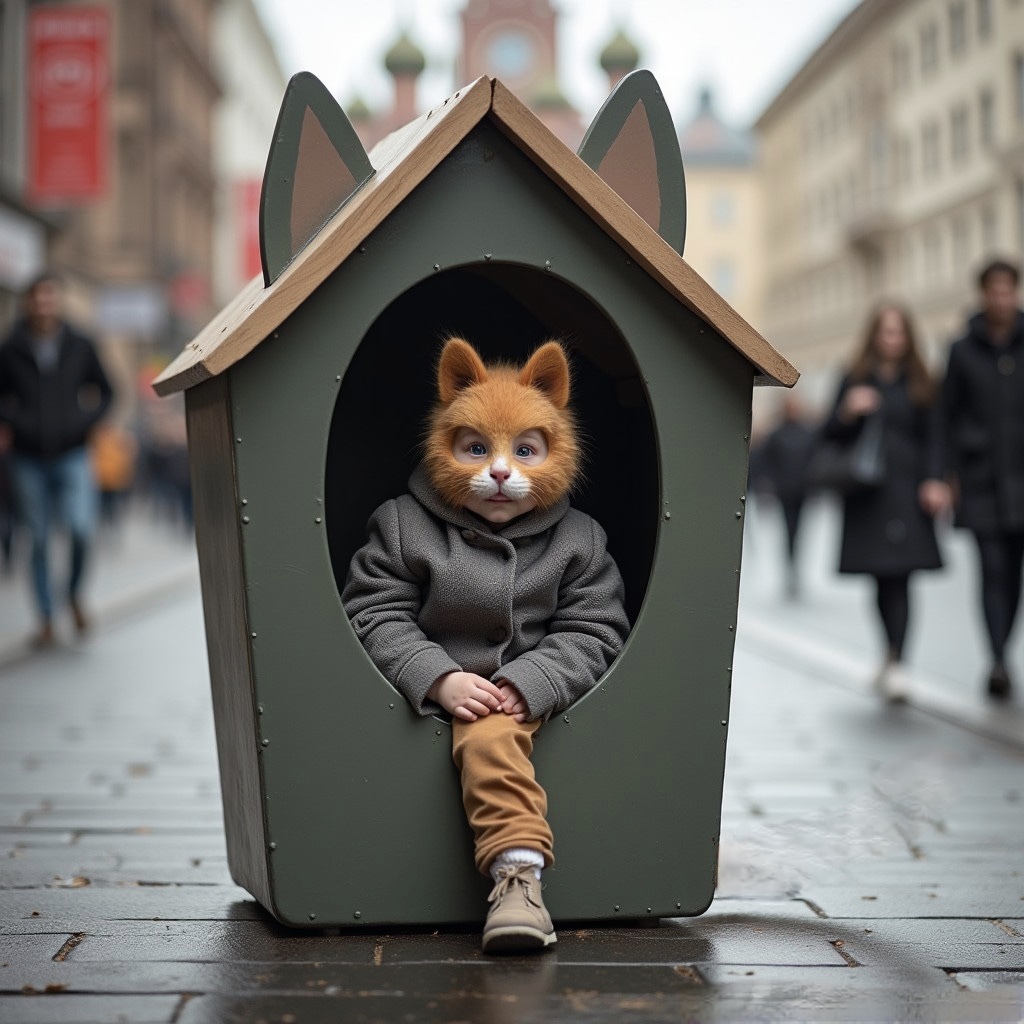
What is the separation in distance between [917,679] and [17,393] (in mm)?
5198

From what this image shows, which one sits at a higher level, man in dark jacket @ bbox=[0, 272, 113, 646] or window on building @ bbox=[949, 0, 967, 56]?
window on building @ bbox=[949, 0, 967, 56]

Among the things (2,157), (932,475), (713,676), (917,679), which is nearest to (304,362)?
(713,676)

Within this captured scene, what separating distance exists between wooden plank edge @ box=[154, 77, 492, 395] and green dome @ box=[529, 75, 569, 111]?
50863 millimetres

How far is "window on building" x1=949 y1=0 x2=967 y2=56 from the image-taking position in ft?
161

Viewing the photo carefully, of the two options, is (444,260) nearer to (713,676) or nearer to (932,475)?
(713,676)

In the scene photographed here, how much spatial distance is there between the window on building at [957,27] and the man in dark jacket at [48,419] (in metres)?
43.1

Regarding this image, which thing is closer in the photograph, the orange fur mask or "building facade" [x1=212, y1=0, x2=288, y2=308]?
the orange fur mask

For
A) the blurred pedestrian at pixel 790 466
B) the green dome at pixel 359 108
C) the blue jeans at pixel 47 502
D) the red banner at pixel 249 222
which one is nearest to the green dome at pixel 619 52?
the red banner at pixel 249 222

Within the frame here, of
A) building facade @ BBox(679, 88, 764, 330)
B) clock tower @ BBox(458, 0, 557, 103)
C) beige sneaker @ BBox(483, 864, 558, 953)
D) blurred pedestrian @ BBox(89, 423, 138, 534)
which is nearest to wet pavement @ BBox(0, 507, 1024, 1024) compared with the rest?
beige sneaker @ BBox(483, 864, 558, 953)

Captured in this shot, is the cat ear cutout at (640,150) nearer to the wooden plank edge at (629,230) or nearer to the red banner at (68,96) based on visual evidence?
the wooden plank edge at (629,230)

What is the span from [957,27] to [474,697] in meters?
49.7

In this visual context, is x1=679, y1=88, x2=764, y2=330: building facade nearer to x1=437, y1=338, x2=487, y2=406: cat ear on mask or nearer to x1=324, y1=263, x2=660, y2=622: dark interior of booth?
x1=324, y1=263, x2=660, y2=622: dark interior of booth

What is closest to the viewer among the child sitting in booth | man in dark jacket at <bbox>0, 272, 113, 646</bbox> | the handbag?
→ the child sitting in booth

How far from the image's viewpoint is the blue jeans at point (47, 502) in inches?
395
